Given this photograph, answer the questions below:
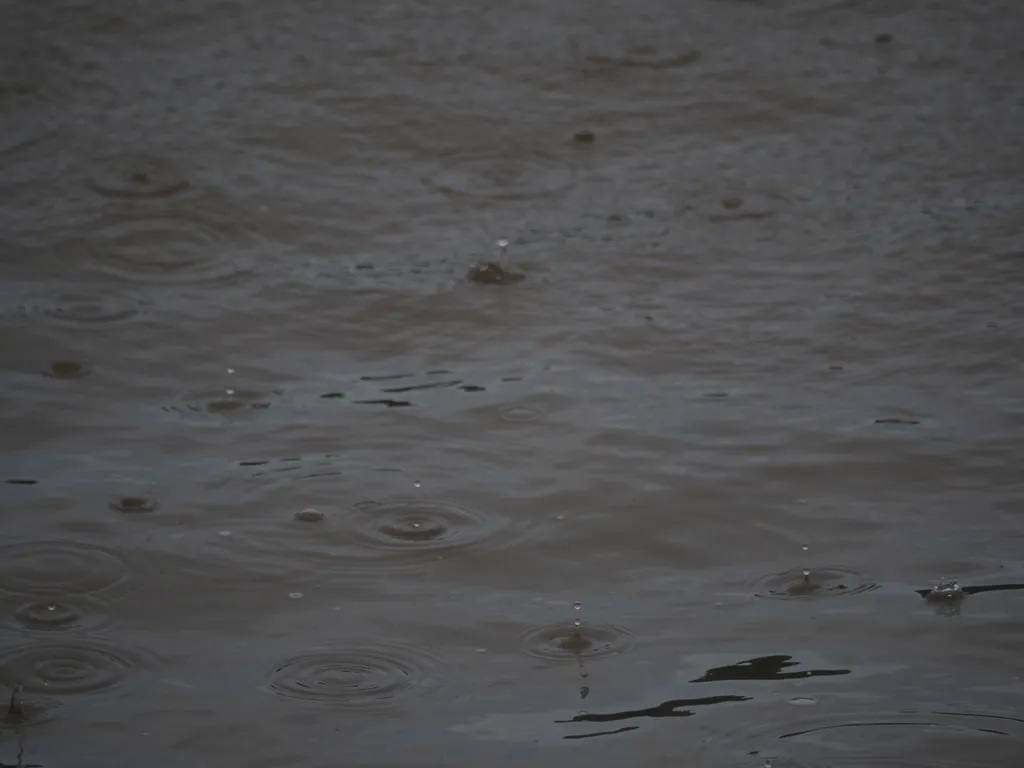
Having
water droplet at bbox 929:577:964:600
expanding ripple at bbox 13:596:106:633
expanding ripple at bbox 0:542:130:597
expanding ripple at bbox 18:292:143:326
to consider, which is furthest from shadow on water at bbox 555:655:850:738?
expanding ripple at bbox 18:292:143:326

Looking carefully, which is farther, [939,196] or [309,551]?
[939,196]

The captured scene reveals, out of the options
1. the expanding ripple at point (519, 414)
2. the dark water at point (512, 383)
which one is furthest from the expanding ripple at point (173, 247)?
the expanding ripple at point (519, 414)

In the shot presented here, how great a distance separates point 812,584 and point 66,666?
6.81 ft

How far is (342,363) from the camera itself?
587 cm

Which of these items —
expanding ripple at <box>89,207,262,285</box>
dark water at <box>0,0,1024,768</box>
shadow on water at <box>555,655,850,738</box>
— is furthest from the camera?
expanding ripple at <box>89,207,262,285</box>

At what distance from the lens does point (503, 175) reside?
7.46 metres

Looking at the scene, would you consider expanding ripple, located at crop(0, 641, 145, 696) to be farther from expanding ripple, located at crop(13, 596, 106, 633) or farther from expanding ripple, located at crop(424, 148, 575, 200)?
expanding ripple, located at crop(424, 148, 575, 200)

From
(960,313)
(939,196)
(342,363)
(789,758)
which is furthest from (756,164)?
(789,758)

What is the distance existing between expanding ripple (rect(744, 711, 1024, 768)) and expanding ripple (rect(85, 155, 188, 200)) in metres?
4.64

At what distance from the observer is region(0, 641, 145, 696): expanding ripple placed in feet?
12.0

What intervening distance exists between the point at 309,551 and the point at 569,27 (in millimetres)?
4990

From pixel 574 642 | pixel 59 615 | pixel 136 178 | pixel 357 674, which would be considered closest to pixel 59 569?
pixel 59 615

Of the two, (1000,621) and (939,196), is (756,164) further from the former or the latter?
(1000,621)

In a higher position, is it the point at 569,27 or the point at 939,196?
the point at 569,27
